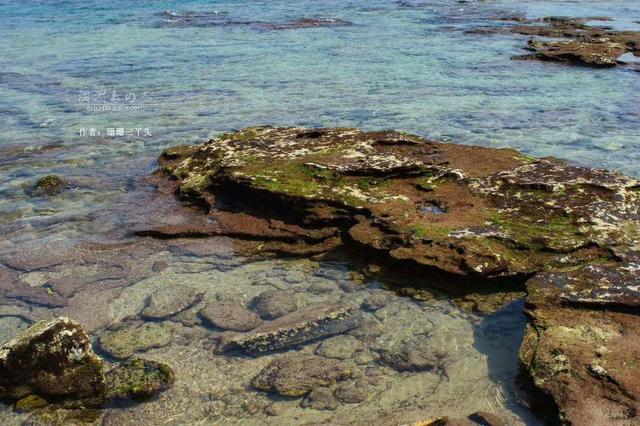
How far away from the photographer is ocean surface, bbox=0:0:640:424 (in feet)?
19.4

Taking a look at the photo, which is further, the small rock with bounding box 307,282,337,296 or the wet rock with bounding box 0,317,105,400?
the small rock with bounding box 307,282,337,296

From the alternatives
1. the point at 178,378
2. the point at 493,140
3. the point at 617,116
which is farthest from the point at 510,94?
the point at 178,378

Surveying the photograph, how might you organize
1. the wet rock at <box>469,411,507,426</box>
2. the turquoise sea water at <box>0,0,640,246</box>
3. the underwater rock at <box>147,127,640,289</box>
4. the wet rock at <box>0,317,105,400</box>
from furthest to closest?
the turquoise sea water at <box>0,0,640,246</box>, the underwater rock at <box>147,127,640,289</box>, the wet rock at <box>0,317,105,400</box>, the wet rock at <box>469,411,507,426</box>

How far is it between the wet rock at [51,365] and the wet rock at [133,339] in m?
0.69

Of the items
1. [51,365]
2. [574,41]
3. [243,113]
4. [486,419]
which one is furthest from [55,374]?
[574,41]

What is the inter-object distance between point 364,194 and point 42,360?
461 centimetres

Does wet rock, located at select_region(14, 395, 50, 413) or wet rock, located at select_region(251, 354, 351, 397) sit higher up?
wet rock, located at select_region(14, 395, 50, 413)

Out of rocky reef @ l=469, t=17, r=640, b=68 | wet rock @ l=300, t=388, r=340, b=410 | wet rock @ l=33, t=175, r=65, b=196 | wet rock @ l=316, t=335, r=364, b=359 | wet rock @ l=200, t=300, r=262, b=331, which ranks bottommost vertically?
wet rock @ l=300, t=388, r=340, b=410

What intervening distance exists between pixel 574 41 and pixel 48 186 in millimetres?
22208

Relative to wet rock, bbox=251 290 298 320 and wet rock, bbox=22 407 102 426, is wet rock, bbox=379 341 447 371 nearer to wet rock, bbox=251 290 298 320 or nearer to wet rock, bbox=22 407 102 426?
wet rock, bbox=251 290 298 320

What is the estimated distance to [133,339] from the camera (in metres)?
6.18

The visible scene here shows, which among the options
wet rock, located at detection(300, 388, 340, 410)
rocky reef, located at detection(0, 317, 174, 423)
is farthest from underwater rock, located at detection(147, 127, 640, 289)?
rocky reef, located at detection(0, 317, 174, 423)

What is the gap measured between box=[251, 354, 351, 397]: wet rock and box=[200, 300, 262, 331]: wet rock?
72 centimetres

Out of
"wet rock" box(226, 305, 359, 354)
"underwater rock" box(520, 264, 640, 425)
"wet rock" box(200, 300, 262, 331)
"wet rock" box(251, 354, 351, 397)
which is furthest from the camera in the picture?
"wet rock" box(200, 300, 262, 331)
